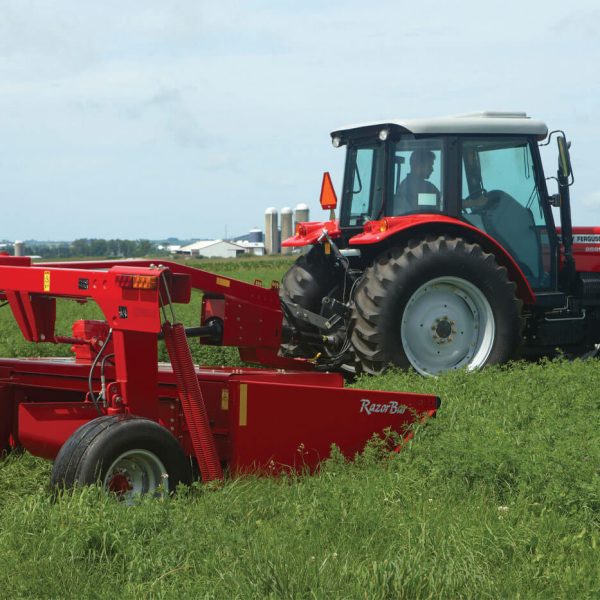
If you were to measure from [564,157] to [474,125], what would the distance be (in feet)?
2.73

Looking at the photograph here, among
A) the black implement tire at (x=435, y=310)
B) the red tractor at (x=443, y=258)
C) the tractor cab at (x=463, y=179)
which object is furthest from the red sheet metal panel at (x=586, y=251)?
the black implement tire at (x=435, y=310)

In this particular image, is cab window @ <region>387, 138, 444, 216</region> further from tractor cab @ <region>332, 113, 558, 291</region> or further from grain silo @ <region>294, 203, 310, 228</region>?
grain silo @ <region>294, 203, 310, 228</region>

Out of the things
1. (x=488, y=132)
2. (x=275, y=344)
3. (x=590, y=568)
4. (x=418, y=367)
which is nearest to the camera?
(x=590, y=568)

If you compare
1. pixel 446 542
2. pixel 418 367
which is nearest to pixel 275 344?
pixel 418 367

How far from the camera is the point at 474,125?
28.2ft

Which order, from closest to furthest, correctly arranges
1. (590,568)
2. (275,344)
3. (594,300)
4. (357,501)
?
(590,568), (357,501), (275,344), (594,300)

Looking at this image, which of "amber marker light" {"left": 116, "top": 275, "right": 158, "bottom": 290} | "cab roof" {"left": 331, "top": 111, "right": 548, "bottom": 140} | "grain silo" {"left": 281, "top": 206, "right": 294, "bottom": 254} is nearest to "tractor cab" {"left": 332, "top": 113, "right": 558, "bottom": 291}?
"cab roof" {"left": 331, "top": 111, "right": 548, "bottom": 140}

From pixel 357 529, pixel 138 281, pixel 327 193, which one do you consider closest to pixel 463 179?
pixel 327 193

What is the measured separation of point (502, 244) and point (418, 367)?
5.08 feet

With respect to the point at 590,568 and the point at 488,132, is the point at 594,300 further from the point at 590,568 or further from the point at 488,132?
the point at 590,568

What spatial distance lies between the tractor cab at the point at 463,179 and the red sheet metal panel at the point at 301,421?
2.48 m

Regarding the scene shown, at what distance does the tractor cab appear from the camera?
8438mm

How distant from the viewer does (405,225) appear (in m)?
8.00

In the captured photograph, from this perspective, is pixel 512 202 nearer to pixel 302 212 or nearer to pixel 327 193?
pixel 327 193
